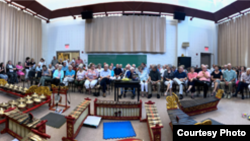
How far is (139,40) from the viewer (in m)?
9.34

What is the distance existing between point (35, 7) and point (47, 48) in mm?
3128

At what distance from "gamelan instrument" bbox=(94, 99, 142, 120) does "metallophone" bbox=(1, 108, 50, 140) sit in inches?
48.9

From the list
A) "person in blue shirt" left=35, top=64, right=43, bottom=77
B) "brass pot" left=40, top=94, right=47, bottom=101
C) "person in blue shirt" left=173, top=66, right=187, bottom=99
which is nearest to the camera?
"brass pot" left=40, top=94, right=47, bottom=101

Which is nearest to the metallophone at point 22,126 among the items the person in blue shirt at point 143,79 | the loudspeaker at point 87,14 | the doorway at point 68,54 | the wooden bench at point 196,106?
the wooden bench at point 196,106

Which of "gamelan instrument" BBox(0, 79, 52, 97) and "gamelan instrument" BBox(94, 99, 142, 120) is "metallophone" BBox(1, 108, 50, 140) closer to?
"gamelan instrument" BBox(94, 99, 142, 120)

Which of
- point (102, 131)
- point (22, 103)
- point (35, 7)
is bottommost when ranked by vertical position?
point (102, 131)

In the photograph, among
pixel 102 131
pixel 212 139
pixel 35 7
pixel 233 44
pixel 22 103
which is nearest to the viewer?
pixel 212 139

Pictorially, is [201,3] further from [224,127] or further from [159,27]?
[224,127]

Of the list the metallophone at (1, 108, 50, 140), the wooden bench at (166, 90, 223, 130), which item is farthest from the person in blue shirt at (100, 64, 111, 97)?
the metallophone at (1, 108, 50, 140)

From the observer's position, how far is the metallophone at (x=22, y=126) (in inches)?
78.1

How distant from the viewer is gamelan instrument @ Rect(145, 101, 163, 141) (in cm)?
196

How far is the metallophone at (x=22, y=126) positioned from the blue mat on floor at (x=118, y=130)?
3.37ft

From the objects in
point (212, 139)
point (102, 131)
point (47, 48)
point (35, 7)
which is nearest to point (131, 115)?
point (102, 131)

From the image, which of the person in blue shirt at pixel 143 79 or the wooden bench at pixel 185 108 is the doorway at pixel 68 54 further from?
the wooden bench at pixel 185 108
